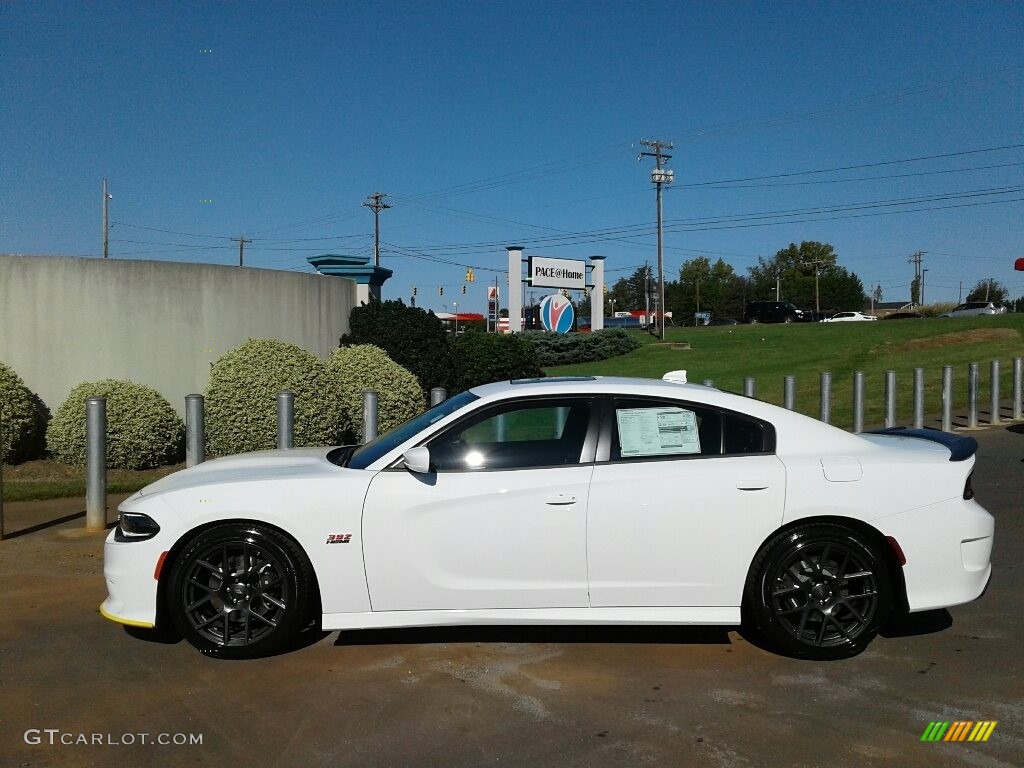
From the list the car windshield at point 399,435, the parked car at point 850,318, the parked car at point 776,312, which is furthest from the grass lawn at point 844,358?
the car windshield at point 399,435

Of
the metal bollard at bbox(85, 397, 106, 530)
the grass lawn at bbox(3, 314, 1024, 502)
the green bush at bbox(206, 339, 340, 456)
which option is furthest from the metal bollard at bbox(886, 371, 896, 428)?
the metal bollard at bbox(85, 397, 106, 530)

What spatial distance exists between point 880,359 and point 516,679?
2660 centimetres

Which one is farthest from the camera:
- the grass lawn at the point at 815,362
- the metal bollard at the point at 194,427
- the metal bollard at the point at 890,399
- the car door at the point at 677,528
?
the metal bollard at the point at 890,399

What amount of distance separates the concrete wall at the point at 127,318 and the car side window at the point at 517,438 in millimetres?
8497

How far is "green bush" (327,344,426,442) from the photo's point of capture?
40.7 ft

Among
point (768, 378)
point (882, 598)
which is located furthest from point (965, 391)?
point (882, 598)

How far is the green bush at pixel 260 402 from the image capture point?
1116 centimetres

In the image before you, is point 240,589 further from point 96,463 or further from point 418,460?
point 96,463

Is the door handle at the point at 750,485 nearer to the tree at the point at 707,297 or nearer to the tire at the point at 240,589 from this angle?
the tire at the point at 240,589

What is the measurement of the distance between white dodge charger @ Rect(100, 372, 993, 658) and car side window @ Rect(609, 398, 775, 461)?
1.2 inches

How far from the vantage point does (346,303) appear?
52.6 feet

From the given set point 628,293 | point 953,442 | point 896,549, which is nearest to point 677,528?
point 896,549

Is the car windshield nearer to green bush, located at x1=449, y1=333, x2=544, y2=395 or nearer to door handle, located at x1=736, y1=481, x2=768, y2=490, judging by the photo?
door handle, located at x1=736, y1=481, x2=768, y2=490

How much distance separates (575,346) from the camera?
3400cm
